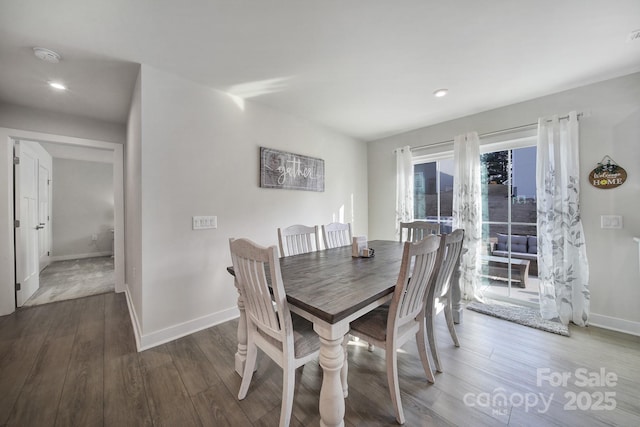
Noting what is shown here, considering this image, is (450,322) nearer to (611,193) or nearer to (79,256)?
(611,193)

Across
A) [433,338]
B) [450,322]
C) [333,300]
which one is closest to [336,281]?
[333,300]

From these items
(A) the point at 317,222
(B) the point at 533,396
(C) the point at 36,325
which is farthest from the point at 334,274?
(C) the point at 36,325

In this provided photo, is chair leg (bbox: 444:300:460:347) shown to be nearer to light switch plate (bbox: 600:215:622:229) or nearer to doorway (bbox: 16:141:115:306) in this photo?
light switch plate (bbox: 600:215:622:229)

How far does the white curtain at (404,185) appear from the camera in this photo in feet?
11.8

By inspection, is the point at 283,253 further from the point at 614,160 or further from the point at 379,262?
the point at 614,160

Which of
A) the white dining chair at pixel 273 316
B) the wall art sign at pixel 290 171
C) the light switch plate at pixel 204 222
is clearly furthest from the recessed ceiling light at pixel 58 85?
the white dining chair at pixel 273 316

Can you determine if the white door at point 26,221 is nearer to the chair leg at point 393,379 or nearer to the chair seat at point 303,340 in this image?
the chair seat at point 303,340

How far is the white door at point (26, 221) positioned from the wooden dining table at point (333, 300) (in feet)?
10.5

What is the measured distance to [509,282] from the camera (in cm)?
292

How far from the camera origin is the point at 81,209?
546cm

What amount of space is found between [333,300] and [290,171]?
2.17 meters

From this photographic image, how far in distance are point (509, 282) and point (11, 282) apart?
5884mm

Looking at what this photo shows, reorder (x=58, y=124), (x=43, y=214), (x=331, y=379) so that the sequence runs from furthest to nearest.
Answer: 1. (x=43, y=214)
2. (x=58, y=124)
3. (x=331, y=379)

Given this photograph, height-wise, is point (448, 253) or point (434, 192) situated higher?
point (434, 192)
